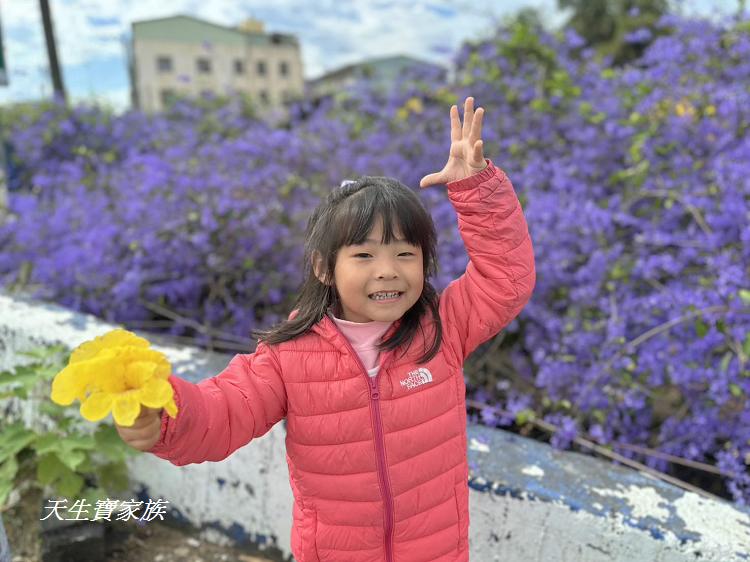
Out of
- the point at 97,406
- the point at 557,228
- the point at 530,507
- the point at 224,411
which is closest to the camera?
the point at 97,406

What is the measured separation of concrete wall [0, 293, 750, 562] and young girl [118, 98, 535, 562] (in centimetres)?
32

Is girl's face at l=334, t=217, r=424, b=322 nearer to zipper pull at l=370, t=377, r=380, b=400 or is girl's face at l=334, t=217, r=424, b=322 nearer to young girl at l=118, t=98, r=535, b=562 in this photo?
young girl at l=118, t=98, r=535, b=562

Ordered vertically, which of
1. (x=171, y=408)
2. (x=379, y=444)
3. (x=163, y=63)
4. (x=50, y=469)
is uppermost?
(x=163, y=63)

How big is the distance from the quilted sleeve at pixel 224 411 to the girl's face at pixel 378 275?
215 mm

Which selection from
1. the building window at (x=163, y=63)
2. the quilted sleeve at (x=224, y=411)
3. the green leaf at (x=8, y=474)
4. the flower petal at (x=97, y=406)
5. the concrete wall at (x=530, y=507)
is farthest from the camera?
the building window at (x=163, y=63)

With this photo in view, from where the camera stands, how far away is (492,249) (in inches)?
48.6

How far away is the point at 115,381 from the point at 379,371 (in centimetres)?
50

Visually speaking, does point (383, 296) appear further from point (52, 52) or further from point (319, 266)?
point (52, 52)

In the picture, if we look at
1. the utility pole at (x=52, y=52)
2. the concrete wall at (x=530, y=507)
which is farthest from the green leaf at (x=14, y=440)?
the utility pole at (x=52, y=52)

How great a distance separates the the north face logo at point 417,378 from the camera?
48.4 inches

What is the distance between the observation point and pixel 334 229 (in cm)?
120

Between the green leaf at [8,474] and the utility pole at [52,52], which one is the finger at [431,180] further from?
the utility pole at [52,52]

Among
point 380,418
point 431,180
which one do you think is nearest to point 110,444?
point 380,418

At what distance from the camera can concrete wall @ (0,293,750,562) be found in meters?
1.40
